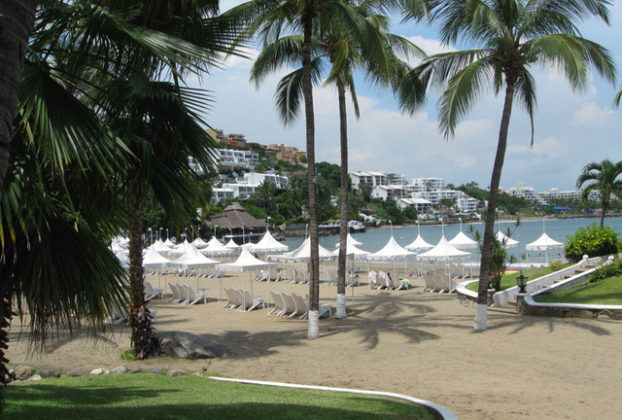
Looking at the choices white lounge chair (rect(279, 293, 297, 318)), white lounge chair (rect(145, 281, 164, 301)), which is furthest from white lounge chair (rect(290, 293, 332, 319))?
white lounge chair (rect(145, 281, 164, 301))

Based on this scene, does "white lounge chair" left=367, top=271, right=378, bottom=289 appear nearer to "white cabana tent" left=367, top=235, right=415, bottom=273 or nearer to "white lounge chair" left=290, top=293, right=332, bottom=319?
"white cabana tent" left=367, top=235, right=415, bottom=273

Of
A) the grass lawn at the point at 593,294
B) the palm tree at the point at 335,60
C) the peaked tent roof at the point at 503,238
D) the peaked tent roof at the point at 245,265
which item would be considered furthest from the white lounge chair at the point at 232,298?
the grass lawn at the point at 593,294

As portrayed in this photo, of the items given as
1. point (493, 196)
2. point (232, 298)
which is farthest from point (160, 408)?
point (232, 298)

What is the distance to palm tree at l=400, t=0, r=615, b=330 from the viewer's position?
1056 cm

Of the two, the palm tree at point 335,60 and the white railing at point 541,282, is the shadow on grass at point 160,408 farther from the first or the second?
the white railing at point 541,282

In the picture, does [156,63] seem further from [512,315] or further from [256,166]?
[256,166]

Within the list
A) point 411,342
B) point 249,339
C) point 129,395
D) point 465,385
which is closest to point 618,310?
point 411,342

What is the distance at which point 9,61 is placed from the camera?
265 cm

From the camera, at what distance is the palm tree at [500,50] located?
10.6m

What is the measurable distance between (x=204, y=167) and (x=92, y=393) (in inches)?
140

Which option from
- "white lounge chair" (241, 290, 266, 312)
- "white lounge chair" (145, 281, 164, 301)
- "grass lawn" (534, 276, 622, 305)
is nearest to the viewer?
"grass lawn" (534, 276, 622, 305)

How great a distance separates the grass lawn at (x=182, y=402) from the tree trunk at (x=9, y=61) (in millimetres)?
3482

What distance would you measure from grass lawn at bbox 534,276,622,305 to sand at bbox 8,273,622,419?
1020 mm

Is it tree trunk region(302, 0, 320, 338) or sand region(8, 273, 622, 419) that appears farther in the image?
tree trunk region(302, 0, 320, 338)
